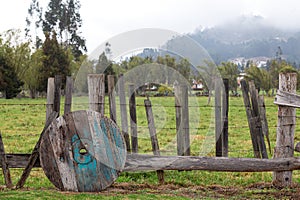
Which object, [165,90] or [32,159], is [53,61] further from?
[32,159]

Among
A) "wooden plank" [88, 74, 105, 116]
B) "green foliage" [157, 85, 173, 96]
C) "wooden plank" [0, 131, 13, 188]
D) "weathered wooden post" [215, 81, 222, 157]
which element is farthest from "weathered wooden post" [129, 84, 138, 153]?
"wooden plank" [0, 131, 13, 188]

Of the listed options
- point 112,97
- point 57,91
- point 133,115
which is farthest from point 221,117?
point 57,91

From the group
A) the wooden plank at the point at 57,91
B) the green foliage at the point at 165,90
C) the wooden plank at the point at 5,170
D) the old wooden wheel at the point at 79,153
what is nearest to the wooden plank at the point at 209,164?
the old wooden wheel at the point at 79,153

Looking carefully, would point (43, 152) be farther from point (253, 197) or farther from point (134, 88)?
point (253, 197)

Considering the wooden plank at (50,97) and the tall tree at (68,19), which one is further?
the tall tree at (68,19)

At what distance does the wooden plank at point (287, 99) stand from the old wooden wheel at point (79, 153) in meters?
3.00

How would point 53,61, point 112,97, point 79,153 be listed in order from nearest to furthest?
point 79,153
point 112,97
point 53,61

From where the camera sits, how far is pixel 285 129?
7.02 m

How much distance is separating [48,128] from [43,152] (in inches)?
15.7

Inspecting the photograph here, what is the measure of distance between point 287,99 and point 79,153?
3.65 meters

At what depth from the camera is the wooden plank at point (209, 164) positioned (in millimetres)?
6805

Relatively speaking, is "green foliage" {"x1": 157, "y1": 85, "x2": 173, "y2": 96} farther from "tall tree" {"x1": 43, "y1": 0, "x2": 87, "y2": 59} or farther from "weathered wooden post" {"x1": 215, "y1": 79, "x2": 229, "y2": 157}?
"tall tree" {"x1": 43, "y1": 0, "x2": 87, "y2": 59}

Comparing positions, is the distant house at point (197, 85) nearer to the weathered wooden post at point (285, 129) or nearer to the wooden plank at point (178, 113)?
the wooden plank at point (178, 113)

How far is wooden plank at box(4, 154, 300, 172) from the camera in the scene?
680 cm
